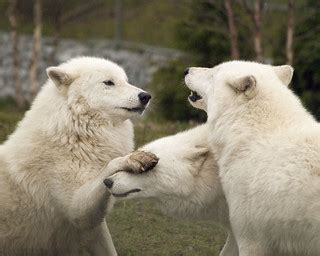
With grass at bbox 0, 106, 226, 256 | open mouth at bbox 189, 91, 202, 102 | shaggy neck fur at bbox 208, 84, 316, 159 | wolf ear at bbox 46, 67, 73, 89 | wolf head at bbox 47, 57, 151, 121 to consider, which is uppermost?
shaggy neck fur at bbox 208, 84, 316, 159

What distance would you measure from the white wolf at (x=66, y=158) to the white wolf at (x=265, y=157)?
37.8 inches

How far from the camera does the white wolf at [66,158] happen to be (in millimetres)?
7172

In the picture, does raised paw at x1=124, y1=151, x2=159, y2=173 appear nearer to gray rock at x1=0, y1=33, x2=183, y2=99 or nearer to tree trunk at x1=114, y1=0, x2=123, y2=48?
gray rock at x1=0, y1=33, x2=183, y2=99

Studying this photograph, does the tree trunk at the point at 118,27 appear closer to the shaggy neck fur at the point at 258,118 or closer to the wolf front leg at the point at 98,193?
the wolf front leg at the point at 98,193

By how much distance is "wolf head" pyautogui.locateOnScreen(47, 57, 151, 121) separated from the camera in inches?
294

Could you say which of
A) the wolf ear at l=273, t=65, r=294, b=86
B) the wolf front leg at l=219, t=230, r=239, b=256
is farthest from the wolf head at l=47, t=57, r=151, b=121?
the wolf front leg at l=219, t=230, r=239, b=256

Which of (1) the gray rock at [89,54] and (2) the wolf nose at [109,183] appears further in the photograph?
(1) the gray rock at [89,54]

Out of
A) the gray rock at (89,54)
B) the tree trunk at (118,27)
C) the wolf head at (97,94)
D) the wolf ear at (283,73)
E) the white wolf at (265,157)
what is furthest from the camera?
Result: the gray rock at (89,54)

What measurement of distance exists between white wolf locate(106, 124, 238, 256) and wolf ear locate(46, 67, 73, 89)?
3.36ft

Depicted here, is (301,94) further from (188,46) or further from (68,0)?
(68,0)

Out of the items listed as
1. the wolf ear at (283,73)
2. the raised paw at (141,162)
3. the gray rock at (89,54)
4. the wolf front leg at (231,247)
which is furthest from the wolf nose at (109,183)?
the gray rock at (89,54)

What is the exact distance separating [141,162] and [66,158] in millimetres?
790

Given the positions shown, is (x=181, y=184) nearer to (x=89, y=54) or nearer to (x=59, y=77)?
(x=59, y=77)

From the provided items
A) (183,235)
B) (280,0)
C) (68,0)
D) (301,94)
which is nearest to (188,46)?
(301,94)
